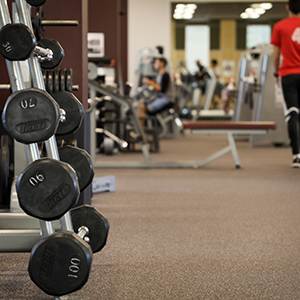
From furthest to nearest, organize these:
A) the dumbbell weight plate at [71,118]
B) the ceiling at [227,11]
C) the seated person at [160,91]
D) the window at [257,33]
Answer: the window at [257,33]
the ceiling at [227,11]
the seated person at [160,91]
the dumbbell weight plate at [71,118]

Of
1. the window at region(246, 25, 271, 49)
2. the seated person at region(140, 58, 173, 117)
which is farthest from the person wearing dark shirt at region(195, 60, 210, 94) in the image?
the seated person at region(140, 58, 173, 117)

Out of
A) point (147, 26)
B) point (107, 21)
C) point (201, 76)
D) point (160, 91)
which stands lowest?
point (160, 91)

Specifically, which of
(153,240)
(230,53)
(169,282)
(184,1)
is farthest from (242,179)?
(230,53)

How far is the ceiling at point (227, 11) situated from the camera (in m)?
14.2

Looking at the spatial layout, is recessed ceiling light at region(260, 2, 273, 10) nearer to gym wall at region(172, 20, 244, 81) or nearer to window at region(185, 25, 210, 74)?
gym wall at region(172, 20, 244, 81)

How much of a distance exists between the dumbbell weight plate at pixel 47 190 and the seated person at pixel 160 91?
5610 millimetres

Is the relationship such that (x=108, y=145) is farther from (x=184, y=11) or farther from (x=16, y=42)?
(x=184, y=11)

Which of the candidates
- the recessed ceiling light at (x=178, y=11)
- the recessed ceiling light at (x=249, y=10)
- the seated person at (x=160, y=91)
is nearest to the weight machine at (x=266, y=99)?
the seated person at (x=160, y=91)

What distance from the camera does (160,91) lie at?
7363mm

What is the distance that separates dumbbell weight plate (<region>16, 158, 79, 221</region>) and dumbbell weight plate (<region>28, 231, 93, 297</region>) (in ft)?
0.26

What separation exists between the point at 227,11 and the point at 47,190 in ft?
49.7

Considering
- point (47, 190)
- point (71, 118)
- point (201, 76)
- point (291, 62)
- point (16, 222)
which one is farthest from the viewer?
point (201, 76)

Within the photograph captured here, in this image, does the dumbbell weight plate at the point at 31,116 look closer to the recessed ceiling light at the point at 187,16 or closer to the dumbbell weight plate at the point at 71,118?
the dumbbell weight plate at the point at 71,118

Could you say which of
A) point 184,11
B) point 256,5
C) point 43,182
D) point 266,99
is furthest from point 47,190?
point 184,11
